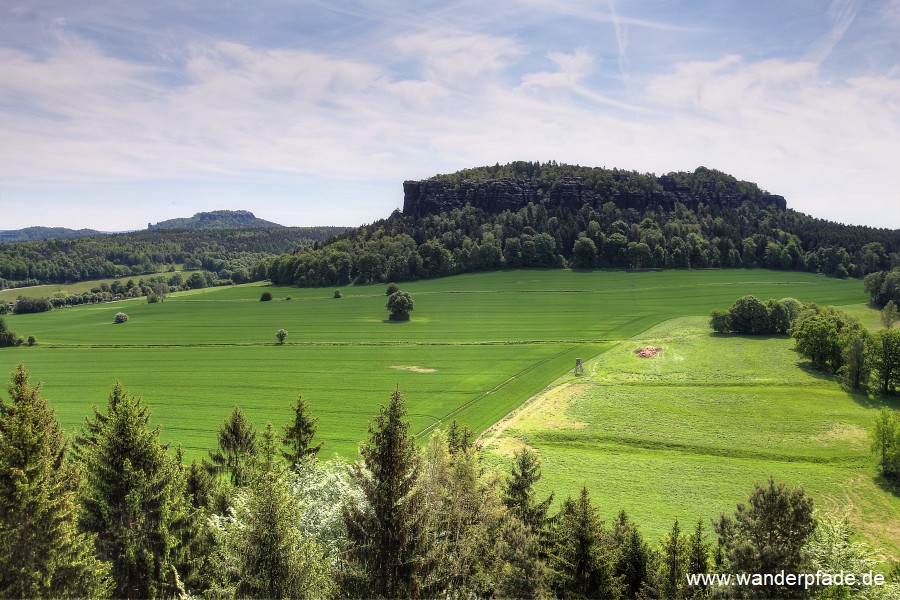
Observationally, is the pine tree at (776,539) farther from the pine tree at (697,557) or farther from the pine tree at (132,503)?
the pine tree at (132,503)

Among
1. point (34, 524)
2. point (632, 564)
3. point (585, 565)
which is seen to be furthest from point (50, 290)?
point (632, 564)

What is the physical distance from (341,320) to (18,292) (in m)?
138

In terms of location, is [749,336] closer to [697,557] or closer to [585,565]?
[697,557]

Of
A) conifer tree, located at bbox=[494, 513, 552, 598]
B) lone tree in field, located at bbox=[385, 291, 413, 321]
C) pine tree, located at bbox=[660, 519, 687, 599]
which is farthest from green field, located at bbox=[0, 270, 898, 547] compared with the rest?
conifer tree, located at bbox=[494, 513, 552, 598]

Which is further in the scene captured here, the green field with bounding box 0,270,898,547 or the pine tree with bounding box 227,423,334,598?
the green field with bounding box 0,270,898,547

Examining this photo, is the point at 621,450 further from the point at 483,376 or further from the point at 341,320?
the point at 341,320

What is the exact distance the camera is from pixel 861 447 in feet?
137

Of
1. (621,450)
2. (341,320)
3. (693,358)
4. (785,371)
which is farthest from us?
(341,320)

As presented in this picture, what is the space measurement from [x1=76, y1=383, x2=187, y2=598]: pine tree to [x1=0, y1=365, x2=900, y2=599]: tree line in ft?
0.19

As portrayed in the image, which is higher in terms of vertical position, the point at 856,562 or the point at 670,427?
the point at 856,562

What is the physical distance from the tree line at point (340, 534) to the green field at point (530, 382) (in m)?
12.5

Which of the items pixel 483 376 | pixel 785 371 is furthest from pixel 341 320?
pixel 785 371

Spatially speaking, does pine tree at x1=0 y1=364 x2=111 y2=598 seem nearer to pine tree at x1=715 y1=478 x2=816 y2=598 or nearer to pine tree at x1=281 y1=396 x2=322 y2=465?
pine tree at x1=281 y1=396 x2=322 y2=465

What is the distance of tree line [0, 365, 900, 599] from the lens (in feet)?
48.4
